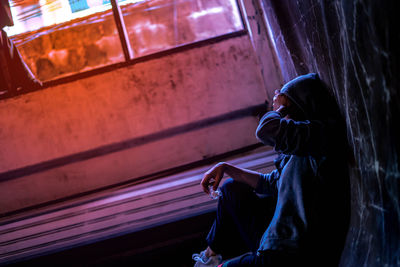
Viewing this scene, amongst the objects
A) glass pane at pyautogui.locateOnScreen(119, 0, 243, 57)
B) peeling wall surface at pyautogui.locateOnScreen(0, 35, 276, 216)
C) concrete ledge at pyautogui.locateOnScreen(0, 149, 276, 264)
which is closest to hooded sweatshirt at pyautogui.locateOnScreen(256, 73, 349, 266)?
concrete ledge at pyautogui.locateOnScreen(0, 149, 276, 264)

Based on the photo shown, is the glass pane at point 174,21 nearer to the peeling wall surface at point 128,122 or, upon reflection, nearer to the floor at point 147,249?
the peeling wall surface at point 128,122

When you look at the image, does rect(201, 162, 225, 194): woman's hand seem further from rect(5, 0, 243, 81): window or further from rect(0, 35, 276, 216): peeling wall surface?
rect(5, 0, 243, 81): window

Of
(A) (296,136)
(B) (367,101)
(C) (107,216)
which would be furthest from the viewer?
(C) (107,216)

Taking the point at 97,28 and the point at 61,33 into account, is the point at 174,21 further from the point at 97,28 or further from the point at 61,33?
the point at 61,33

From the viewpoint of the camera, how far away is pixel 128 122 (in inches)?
168

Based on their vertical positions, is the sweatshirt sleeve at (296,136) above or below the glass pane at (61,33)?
below

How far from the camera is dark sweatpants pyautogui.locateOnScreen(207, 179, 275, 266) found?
2.05 metres

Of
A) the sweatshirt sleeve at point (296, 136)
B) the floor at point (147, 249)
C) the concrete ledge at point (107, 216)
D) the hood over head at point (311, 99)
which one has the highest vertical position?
the hood over head at point (311, 99)

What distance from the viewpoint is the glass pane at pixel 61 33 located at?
4.41 m

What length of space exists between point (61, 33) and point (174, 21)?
6.00ft

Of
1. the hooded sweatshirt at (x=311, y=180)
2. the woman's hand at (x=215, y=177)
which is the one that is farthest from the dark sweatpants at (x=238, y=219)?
the hooded sweatshirt at (x=311, y=180)

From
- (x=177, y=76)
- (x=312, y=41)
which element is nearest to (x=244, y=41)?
(x=177, y=76)

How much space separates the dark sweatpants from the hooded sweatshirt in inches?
16.5

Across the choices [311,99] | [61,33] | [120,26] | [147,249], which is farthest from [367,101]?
[61,33]
